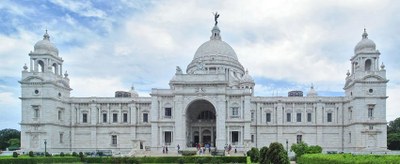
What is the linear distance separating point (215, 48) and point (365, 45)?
27.9 metres

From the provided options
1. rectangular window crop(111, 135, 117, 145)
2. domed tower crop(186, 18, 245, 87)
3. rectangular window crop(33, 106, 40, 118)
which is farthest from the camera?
domed tower crop(186, 18, 245, 87)

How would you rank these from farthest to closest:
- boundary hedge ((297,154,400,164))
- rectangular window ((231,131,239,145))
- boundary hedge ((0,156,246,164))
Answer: rectangular window ((231,131,239,145))
boundary hedge ((0,156,246,164))
boundary hedge ((297,154,400,164))

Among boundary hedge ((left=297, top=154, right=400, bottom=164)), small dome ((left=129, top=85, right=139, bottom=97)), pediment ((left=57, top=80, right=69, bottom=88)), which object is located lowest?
boundary hedge ((left=297, top=154, right=400, bottom=164))

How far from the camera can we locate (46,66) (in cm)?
6000

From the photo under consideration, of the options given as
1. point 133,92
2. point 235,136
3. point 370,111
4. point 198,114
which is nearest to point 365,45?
point 370,111

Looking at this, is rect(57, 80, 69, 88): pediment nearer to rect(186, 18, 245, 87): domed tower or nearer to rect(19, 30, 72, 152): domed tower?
rect(19, 30, 72, 152): domed tower

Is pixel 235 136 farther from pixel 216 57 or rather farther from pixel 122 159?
pixel 122 159

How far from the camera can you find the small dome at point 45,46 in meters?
60.0

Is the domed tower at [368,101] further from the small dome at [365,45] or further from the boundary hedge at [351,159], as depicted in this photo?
the boundary hedge at [351,159]

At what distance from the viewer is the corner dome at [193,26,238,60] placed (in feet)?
249

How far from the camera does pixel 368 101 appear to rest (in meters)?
58.6

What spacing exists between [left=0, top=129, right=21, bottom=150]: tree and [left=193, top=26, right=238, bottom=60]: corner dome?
142ft

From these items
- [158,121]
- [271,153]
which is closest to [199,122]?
[158,121]

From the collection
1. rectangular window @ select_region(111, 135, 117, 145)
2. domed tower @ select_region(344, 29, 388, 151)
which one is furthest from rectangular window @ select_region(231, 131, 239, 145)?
rectangular window @ select_region(111, 135, 117, 145)
